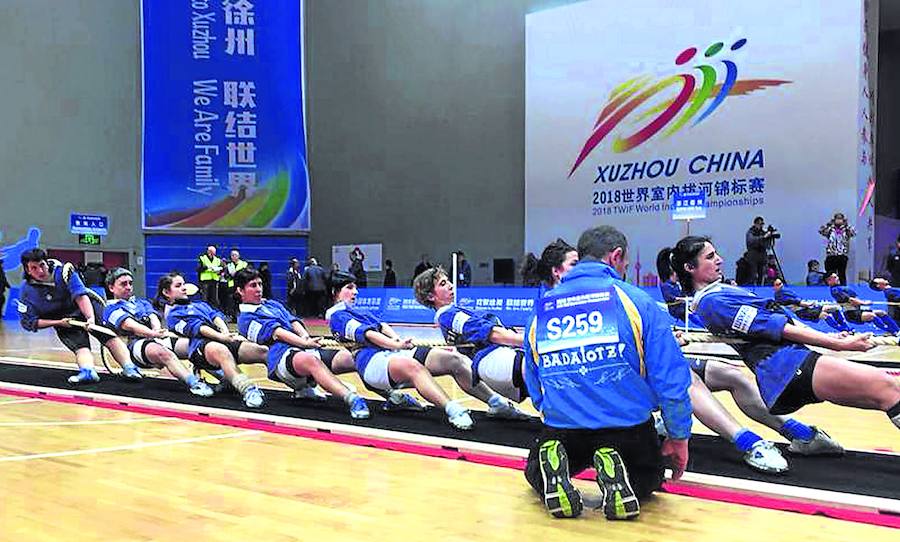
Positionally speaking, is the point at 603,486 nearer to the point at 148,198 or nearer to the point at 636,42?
the point at 636,42

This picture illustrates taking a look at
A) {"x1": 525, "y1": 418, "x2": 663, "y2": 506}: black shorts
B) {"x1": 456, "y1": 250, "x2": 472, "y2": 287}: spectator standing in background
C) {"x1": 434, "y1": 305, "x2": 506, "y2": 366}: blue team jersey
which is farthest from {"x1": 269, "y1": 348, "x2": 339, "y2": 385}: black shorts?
{"x1": 456, "y1": 250, "x2": 472, "y2": 287}: spectator standing in background

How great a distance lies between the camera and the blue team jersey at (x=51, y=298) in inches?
307

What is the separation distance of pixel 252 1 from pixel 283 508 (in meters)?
18.8

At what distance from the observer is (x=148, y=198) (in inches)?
770

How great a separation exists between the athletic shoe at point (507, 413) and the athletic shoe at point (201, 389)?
103 inches

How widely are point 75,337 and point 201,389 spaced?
2.04 metres

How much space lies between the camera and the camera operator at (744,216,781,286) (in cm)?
1367

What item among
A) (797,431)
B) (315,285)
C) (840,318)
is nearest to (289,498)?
(797,431)

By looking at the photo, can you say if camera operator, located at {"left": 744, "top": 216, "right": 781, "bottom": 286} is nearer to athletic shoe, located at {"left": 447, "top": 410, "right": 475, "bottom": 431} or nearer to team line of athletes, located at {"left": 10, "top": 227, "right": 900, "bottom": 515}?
team line of athletes, located at {"left": 10, "top": 227, "right": 900, "bottom": 515}

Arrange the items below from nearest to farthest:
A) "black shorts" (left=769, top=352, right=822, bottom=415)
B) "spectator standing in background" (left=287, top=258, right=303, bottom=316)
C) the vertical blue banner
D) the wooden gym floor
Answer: the wooden gym floor
"black shorts" (left=769, top=352, right=822, bottom=415)
"spectator standing in background" (left=287, top=258, right=303, bottom=316)
the vertical blue banner

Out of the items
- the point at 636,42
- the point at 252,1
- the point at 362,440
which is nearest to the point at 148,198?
the point at 252,1

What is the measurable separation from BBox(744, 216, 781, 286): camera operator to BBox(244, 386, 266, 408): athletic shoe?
10.0 metres

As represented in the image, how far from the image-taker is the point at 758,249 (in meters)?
13.7

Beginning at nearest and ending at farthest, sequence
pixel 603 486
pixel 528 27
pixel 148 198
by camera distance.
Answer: pixel 603 486 < pixel 528 27 < pixel 148 198
